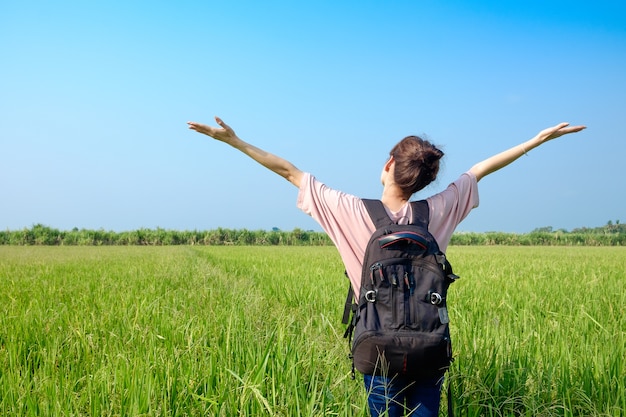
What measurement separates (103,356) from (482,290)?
15.5ft

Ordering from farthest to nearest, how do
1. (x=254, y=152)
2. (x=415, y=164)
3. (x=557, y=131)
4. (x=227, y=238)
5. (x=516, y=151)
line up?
(x=227, y=238), (x=557, y=131), (x=516, y=151), (x=254, y=152), (x=415, y=164)

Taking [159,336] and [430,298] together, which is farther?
[159,336]

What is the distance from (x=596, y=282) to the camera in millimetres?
7777

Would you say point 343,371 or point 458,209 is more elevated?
point 458,209

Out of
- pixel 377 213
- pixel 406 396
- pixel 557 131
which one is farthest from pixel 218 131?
pixel 557 131

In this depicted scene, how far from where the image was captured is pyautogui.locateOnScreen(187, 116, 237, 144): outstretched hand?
291 cm

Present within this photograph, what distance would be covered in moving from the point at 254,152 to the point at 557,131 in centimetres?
188

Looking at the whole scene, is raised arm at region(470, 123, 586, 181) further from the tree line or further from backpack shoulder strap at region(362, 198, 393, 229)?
the tree line

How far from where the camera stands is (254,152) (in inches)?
111

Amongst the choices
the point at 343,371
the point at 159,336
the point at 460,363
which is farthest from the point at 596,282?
the point at 159,336

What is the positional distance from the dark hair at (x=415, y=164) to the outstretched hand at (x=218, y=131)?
0.95 m

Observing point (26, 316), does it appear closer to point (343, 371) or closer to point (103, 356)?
point (103, 356)

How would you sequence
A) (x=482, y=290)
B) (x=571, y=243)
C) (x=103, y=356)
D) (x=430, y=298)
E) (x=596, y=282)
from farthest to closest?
(x=571, y=243)
(x=596, y=282)
(x=482, y=290)
(x=103, y=356)
(x=430, y=298)

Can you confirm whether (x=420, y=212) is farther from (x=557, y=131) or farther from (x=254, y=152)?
(x=557, y=131)
